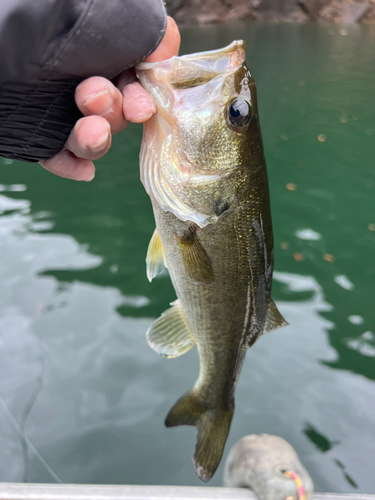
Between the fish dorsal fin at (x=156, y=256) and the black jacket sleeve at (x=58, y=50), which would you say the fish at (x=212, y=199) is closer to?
the fish dorsal fin at (x=156, y=256)

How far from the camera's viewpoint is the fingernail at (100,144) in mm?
1191

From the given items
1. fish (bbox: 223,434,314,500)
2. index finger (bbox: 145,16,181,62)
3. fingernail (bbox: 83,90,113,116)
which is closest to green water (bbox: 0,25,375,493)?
fish (bbox: 223,434,314,500)

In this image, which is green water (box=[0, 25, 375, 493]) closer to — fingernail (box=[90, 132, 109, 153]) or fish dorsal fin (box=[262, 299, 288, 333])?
fish dorsal fin (box=[262, 299, 288, 333])

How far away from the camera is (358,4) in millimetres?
22344

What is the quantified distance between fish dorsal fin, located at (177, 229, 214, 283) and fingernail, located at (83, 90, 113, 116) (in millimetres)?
504

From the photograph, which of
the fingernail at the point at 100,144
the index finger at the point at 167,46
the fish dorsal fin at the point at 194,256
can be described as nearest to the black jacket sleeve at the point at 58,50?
the index finger at the point at 167,46

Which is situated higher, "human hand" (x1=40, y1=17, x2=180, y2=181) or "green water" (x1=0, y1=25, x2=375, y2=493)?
"human hand" (x1=40, y1=17, x2=180, y2=181)

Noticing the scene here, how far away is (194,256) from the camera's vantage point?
1.52 m

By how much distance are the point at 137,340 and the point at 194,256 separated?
1.83 meters

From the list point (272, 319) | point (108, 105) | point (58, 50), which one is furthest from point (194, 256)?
point (58, 50)

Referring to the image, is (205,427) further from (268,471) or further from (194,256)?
(194,256)

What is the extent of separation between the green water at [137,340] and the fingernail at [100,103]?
206 cm

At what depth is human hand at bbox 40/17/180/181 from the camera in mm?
1159

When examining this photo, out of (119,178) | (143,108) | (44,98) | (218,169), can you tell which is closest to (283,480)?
(218,169)
